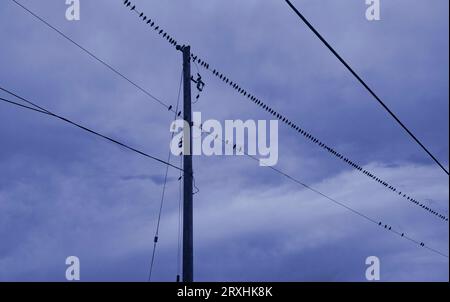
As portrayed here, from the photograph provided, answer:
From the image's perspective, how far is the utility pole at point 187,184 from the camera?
14.9 meters

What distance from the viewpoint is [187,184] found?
15.8 meters

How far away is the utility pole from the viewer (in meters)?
14.9

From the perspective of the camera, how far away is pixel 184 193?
15641mm
